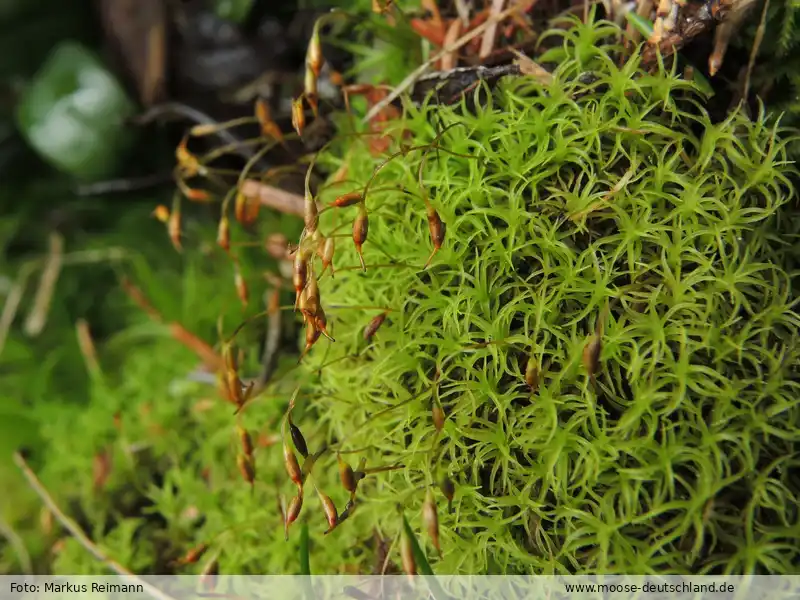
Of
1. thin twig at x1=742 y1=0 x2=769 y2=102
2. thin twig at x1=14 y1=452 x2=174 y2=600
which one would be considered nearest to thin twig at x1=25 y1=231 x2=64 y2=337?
thin twig at x1=14 y1=452 x2=174 y2=600

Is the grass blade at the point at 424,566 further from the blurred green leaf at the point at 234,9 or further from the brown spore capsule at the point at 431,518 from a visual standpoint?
the blurred green leaf at the point at 234,9

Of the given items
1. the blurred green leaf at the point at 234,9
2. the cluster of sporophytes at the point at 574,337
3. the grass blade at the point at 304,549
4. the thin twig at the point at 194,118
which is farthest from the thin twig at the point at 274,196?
the grass blade at the point at 304,549

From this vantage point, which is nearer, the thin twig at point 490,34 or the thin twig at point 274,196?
the thin twig at point 490,34

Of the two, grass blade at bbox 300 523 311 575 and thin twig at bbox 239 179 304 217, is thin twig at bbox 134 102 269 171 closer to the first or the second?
thin twig at bbox 239 179 304 217

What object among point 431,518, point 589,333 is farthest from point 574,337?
point 431,518

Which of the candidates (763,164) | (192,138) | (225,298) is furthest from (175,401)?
(763,164)

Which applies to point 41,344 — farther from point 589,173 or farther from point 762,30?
point 762,30

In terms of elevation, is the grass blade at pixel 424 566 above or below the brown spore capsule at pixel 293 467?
below
